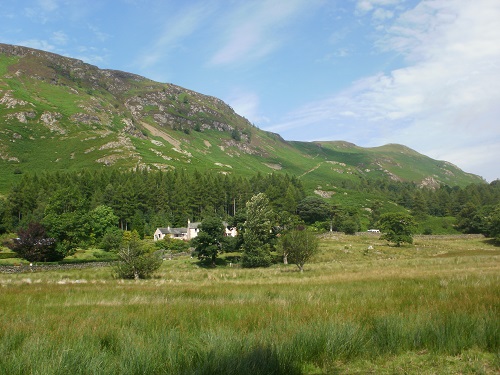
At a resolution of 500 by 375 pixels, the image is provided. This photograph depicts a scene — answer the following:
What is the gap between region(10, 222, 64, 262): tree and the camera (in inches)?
2101

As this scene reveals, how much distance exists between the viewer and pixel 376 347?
614 cm

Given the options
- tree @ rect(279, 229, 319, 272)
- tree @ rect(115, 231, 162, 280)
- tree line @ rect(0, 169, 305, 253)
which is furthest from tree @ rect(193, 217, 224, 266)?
tree @ rect(115, 231, 162, 280)

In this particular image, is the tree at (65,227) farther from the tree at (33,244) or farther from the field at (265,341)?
the field at (265,341)

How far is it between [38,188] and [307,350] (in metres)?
116

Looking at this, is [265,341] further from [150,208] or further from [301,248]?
[150,208]

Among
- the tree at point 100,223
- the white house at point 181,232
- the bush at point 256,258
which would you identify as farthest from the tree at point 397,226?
the tree at point 100,223

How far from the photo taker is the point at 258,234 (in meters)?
59.7

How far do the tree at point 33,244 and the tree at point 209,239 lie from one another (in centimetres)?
2409

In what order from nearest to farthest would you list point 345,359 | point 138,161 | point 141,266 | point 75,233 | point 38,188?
point 345,359 < point 141,266 < point 75,233 < point 38,188 < point 138,161

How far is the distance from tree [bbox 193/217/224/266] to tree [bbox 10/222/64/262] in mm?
24090

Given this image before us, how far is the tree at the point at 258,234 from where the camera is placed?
54281 millimetres

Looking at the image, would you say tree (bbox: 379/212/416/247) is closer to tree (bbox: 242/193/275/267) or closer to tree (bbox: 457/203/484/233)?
tree (bbox: 242/193/275/267)

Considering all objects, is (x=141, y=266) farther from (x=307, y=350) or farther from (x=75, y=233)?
(x=75, y=233)

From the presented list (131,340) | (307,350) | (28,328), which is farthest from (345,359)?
(28,328)
